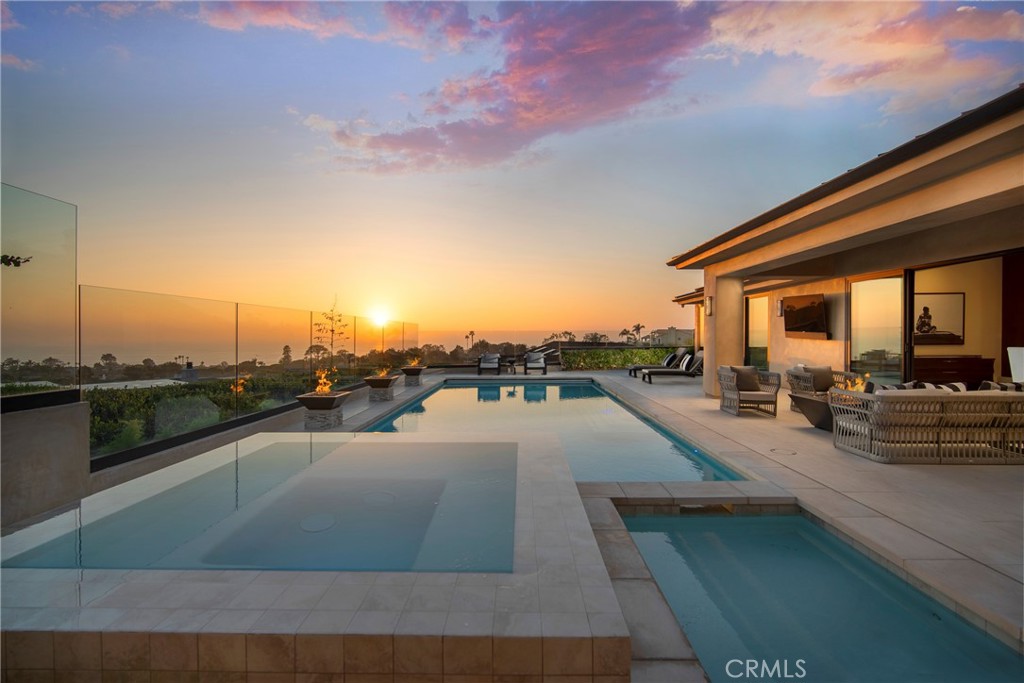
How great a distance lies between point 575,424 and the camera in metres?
8.29

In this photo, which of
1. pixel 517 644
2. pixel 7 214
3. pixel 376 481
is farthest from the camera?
pixel 376 481

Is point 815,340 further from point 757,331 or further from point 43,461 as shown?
point 43,461

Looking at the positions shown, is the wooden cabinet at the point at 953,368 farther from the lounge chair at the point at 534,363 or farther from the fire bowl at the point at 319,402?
the fire bowl at the point at 319,402

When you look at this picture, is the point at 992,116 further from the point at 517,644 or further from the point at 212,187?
the point at 212,187

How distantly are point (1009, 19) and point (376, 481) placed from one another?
9.92m

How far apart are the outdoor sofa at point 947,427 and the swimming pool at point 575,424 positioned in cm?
184

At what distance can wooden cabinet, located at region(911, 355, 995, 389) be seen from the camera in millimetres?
8844

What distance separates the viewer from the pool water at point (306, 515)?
2.79 meters

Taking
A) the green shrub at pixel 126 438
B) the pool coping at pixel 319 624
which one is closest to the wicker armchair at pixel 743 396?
the pool coping at pixel 319 624

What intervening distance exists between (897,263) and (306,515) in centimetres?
1000

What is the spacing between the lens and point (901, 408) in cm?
500

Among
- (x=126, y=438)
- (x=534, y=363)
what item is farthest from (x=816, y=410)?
(x=534, y=363)

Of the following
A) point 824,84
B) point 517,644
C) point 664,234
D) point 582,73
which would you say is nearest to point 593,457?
point 517,644

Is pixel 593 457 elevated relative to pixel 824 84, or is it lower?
lower
